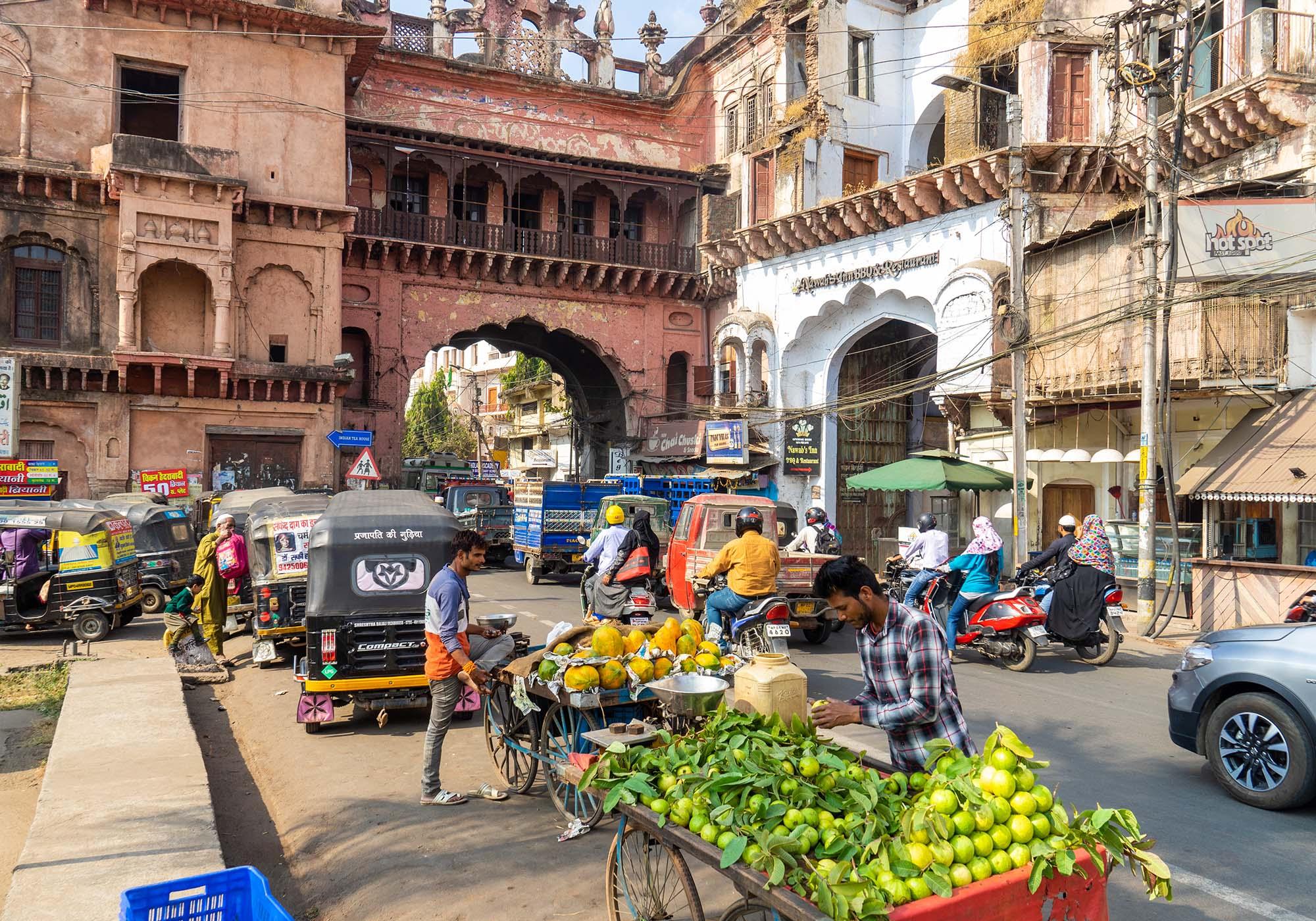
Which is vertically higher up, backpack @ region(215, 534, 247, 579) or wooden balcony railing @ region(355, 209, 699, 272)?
wooden balcony railing @ region(355, 209, 699, 272)

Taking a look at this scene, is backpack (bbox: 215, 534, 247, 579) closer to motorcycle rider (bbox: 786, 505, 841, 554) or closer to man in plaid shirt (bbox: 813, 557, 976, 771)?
motorcycle rider (bbox: 786, 505, 841, 554)

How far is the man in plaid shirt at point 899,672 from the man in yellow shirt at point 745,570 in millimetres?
5765

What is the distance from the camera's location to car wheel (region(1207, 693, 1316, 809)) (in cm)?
600

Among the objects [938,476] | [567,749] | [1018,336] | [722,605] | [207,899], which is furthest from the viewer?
[938,476]

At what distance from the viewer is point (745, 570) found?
10.3 metres

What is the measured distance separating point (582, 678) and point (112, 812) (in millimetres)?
3016

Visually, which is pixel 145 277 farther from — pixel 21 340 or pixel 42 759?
pixel 42 759

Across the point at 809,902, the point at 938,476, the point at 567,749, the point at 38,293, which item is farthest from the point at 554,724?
the point at 38,293

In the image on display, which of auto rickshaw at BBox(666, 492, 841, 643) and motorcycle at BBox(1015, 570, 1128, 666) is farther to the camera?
auto rickshaw at BBox(666, 492, 841, 643)

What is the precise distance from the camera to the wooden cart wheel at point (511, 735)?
647 centimetres

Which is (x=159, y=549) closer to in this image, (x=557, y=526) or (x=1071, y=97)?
(x=557, y=526)

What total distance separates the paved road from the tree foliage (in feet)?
192

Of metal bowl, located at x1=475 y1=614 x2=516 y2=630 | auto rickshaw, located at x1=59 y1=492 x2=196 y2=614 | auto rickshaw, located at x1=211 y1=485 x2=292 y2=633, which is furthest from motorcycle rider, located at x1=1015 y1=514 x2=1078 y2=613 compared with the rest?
auto rickshaw, located at x1=59 y1=492 x2=196 y2=614

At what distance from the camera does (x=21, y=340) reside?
83.4ft
